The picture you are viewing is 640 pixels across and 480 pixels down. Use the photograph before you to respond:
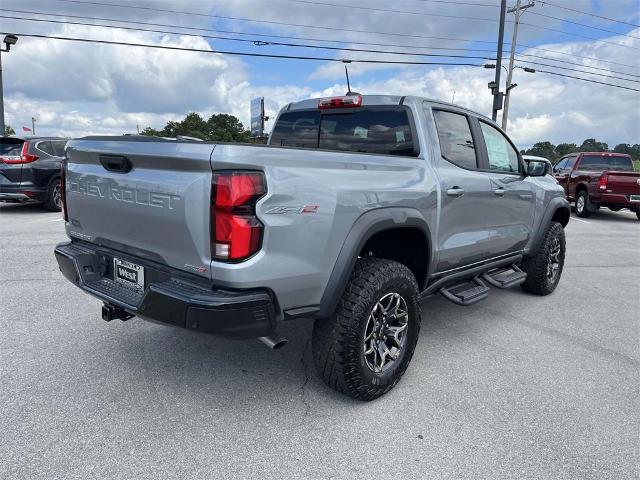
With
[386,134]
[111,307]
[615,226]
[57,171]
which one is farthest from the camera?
[615,226]

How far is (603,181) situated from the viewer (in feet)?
41.7

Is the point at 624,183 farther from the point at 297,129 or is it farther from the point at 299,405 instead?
the point at 299,405

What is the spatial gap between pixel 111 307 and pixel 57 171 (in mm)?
8761

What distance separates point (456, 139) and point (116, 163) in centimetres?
253

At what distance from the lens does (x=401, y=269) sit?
Result: 119 inches

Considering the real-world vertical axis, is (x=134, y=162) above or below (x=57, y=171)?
above

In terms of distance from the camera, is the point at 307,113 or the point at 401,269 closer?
the point at 401,269

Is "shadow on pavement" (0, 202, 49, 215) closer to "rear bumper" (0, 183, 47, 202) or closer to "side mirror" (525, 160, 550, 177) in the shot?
"rear bumper" (0, 183, 47, 202)

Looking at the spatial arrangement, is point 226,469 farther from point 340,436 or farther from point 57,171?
point 57,171

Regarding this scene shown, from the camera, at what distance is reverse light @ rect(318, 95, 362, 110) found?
376 cm

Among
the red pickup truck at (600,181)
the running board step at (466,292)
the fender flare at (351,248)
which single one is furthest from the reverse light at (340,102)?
the red pickup truck at (600,181)

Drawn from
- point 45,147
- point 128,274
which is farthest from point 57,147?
point 128,274

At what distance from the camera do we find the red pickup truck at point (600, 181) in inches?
490

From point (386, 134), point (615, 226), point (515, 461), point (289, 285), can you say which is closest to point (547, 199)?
point (386, 134)
